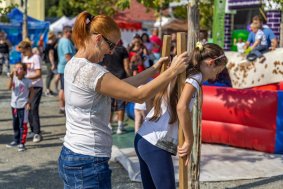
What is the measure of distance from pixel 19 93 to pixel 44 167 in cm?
149

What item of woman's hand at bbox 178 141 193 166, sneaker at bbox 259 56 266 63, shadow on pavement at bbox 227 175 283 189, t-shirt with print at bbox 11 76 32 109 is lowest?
shadow on pavement at bbox 227 175 283 189

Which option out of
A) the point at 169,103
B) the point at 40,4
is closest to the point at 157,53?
the point at 169,103

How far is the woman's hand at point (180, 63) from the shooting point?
3.08 m

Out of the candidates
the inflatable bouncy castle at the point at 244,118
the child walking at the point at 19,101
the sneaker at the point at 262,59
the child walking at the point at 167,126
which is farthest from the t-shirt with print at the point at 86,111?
the sneaker at the point at 262,59

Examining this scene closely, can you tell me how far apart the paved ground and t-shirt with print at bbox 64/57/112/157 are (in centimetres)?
256

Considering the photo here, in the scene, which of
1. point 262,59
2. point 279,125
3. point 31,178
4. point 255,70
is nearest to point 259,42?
point 262,59

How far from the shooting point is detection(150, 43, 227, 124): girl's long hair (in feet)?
11.4

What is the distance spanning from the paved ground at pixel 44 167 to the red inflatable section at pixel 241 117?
122cm

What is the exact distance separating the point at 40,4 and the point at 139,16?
11.0 metres

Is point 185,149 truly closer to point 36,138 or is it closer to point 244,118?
point 244,118

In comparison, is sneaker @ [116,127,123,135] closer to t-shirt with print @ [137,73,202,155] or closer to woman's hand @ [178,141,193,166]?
t-shirt with print @ [137,73,202,155]

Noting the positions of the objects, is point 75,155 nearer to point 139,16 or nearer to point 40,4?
point 139,16

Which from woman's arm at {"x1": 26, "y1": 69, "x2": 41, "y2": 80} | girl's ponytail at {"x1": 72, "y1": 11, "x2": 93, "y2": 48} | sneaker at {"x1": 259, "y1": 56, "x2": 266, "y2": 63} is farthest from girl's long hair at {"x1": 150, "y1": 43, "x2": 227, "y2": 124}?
sneaker at {"x1": 259, "y1": 56, "x2": 266, "y2": 63}

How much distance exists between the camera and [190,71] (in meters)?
3.45
